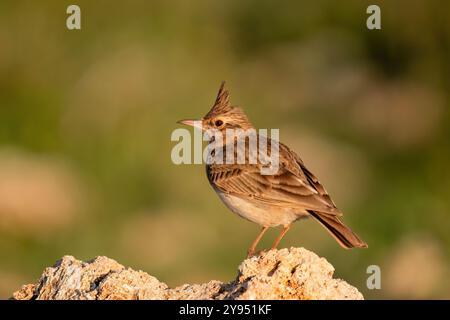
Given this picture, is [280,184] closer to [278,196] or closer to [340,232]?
[278,196]

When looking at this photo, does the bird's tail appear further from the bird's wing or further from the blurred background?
the blurred background

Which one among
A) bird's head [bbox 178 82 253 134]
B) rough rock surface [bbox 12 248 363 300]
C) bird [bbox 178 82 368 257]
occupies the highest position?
bird's head [bbox 178 82 253 134]

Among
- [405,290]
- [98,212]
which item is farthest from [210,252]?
[405,290]

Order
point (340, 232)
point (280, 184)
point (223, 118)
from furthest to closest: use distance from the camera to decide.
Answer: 1. point (223, 118)
2. point (280, 184)
3. point (340, 232)

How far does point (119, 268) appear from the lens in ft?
17.7

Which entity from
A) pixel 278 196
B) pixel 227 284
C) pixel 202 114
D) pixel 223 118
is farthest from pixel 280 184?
pixel 202 114

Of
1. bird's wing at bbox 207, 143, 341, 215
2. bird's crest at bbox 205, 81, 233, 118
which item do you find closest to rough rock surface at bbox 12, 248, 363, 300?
bird's wing at bbox 207, 143, 341, 215

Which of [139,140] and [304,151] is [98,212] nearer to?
[139,140]

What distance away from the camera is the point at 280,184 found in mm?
6816

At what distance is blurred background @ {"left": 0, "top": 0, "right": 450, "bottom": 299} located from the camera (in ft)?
30.8

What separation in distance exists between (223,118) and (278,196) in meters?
1.15

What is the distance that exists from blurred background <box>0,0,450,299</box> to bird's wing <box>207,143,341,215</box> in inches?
74.1

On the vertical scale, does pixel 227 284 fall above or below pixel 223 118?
below

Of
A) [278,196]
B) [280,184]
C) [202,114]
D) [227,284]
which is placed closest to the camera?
[227,284]
